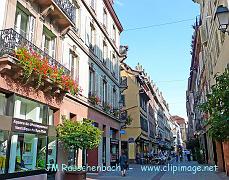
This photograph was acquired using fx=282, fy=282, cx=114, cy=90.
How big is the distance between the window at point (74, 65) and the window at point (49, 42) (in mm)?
2126

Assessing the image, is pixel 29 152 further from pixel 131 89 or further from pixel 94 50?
pixel 131 89

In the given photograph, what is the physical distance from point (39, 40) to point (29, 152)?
16.0 ft

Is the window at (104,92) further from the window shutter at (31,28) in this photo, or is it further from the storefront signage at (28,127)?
the window shutter at (31,28)

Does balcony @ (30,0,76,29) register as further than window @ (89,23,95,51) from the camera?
No

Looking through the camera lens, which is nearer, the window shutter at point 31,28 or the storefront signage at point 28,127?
the storefront signage at point 28,127

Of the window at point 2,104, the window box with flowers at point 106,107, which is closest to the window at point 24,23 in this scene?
the window at point 2,104

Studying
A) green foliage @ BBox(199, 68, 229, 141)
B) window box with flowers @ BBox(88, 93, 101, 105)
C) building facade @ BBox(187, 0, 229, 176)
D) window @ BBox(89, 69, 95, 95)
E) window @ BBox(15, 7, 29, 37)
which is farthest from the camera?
window @ BBox(89, 69, 95, 95)

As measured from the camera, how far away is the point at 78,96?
54.1 feet

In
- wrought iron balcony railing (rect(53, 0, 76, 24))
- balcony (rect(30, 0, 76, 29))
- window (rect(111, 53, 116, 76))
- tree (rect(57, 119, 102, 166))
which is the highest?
window (rect(111, 53, 116, 76))

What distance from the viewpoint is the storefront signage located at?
10.3 m

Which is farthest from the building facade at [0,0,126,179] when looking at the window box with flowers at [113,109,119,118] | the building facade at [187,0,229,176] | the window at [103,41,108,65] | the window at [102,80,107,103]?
the building facade at [187,0,229,176]

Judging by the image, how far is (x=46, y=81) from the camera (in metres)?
11.8

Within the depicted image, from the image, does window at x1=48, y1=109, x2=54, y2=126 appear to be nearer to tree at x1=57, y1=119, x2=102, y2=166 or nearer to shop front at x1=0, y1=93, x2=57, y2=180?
shop front at x1=0, y1=93, x2=57, y2=180

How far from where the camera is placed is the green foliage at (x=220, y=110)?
21.6 ft
